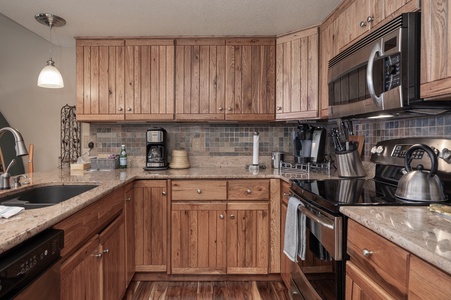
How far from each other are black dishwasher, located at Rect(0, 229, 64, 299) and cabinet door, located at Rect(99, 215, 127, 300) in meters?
0.55

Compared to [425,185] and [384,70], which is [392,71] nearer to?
[384,70]

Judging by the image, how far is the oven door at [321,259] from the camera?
1214mm

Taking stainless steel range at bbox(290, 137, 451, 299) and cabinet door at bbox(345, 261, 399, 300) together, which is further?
stainless steel range at bbox(290, 137, 451, 299)

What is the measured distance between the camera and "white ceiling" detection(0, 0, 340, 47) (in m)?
2.01

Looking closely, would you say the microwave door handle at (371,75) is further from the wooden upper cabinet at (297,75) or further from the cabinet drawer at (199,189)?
the cabinet drawer at (199,189)

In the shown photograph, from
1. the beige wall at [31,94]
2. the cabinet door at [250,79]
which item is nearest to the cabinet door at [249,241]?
the cabinet door at [250,79]

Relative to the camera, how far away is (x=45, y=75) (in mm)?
2174

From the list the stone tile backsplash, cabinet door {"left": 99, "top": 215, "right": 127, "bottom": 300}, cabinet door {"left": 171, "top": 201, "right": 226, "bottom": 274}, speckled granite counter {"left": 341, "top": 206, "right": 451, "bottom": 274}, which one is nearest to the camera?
speckled granite counter {"left": 341, "top": 206, "right": 451, "bottom": 274}

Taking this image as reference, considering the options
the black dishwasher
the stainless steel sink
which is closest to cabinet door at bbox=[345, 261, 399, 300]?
the black dishwasher

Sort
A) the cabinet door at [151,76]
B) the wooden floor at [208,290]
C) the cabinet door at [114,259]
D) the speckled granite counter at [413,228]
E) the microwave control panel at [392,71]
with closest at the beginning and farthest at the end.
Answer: the speckled granite counter at [413,228], the microwave control panel at [392,71], the cabinet door at [114,259], the wooden floor at [208,290], the cabinet door at [151,76]

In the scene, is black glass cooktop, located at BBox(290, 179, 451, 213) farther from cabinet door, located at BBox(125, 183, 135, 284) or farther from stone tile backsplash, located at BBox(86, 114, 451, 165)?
cabinet door, located at BBox(125, 183, 135, 284)

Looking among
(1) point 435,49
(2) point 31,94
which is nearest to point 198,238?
(1) point 435,49

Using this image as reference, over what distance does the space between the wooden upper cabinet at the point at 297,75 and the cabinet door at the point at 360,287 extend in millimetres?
1476

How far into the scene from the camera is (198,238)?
91.1 inches
